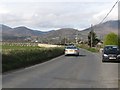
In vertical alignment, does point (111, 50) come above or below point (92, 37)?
below

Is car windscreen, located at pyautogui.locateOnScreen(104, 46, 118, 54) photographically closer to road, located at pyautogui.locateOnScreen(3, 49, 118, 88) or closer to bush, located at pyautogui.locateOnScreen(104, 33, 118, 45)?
road, located at pyautogui.locateOnScreen(3, 49, 118, 88)

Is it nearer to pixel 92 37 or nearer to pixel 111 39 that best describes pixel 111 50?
pixel 111 39

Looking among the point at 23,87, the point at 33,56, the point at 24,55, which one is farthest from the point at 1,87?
the point at 33,56

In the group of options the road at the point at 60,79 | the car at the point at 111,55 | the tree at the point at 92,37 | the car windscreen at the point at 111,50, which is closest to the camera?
the road at the point at 60,79

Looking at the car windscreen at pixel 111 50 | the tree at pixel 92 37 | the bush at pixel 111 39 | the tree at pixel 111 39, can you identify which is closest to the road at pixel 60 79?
the car windscreen at pixel 111 50

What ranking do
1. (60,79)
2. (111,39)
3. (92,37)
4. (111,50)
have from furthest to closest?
(92,37), (111,39), (111,50), (60,79)

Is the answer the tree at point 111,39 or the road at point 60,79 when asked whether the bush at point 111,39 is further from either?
the road at point 60,79

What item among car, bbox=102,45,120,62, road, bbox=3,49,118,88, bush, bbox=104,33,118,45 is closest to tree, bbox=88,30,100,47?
bush, bbox=104,33,118,45

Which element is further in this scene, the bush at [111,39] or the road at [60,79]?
the bush at [111,39]

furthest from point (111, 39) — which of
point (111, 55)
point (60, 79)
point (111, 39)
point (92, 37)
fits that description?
point (60, 79)

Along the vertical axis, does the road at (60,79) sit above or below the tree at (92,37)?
below

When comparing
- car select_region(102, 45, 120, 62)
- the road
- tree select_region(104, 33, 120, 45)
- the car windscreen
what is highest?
tree select_region(104, 33, 120, 45)

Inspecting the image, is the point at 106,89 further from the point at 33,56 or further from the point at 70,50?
the point at 70,50

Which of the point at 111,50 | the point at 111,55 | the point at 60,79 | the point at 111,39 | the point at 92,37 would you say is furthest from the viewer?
the point at 92,37
